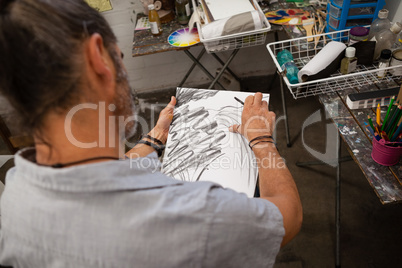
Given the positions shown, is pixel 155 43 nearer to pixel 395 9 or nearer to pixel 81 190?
pixel 395 9

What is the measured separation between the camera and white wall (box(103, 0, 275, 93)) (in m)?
2.65

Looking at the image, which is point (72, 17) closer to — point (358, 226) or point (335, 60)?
point (335, 60)

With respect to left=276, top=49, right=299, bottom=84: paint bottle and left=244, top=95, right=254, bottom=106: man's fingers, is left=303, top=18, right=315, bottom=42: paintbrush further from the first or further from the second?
left=244, top=95, right=254, bottom=106: man's fingers

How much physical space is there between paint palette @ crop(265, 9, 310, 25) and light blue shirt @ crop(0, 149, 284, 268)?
1.58 metres

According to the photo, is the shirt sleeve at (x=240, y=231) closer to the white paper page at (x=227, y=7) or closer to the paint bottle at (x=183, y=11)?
the white paper page at (x=227, y=7)

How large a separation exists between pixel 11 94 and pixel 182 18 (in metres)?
1.72

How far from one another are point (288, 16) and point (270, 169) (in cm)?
132

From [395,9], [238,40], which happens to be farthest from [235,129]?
[395,9]

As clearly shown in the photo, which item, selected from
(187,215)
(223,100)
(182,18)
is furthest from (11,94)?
(182,18)

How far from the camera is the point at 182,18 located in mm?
2174

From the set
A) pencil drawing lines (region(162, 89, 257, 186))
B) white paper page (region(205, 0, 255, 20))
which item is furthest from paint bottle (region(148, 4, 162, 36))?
pencil drawing lines (region(162, 89, 257, 186))

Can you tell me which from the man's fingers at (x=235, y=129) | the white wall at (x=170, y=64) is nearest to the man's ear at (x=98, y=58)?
the man's fingers at (x=235, y=129)

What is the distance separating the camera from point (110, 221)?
0.61 m

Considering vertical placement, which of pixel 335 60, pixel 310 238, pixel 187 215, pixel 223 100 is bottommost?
pixel 310 238
